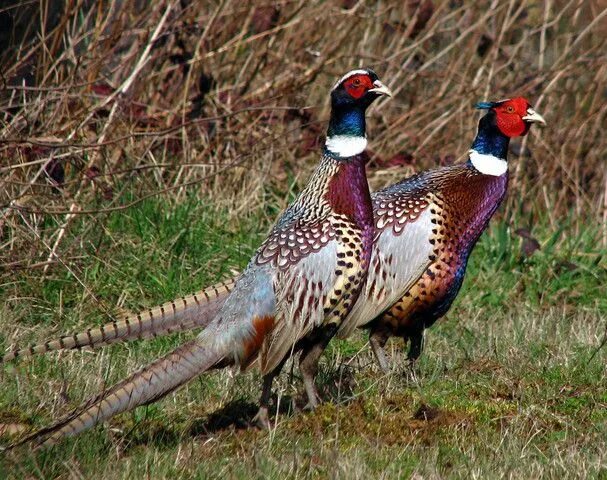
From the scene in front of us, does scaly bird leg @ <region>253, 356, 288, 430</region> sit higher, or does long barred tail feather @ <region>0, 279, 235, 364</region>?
long barred tail feather @ <region>0, 279, 235, 364</region>

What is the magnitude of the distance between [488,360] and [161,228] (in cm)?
194

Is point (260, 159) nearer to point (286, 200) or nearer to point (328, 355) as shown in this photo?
point (286, 200)

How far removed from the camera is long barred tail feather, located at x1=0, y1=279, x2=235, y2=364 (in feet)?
12.1

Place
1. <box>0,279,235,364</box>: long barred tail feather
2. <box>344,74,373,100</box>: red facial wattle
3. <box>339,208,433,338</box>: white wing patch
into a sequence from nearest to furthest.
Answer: <box>0,279,235,364</box>: long barred tail feather < <box>344,74,373,100</box>: red facial wattle < <box>339,208,433,338</box>: white wing patch

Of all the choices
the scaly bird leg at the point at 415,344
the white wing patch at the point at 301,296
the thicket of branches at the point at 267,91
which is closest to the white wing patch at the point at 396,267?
the scaly bird leg at the point at 415,344

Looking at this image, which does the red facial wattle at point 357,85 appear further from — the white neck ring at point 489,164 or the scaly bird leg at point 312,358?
the white neck ring at point 489,164

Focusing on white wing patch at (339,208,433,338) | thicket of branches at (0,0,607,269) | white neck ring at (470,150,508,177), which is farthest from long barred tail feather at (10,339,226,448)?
white neck ring at (470,150,508,177)

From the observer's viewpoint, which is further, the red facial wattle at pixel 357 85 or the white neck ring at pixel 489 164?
the white neck ring at pixel 489 164

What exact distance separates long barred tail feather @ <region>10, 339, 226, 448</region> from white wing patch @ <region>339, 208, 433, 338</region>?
3.58 feet

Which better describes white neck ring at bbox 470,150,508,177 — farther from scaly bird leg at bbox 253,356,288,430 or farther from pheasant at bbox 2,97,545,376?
scaly bird leg at bbox 253,356,288,430

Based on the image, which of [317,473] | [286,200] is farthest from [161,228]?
[317,473]

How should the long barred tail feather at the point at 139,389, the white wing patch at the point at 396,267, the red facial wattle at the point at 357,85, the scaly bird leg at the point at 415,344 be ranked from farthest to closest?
1. the scaly bird leg at the point at 415,344
2. the white wing patch at the point at 396,267
3. the red facial wattle at the point at 357,85
4. the long barred tail feather at the point at 139,389

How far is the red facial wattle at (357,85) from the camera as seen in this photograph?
14.0 ft

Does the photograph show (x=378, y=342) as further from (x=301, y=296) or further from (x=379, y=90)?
(x=379, y=90)
